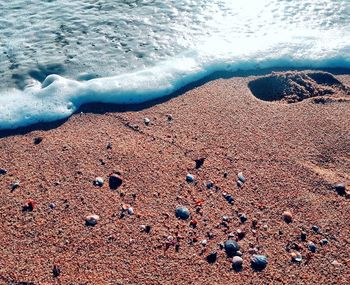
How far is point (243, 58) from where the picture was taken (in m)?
4.96

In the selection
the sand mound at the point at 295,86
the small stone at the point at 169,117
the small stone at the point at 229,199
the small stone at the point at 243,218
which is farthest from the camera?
the sand mound at the point at 295,86

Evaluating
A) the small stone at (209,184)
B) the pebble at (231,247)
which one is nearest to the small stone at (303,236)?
the pebble at (231,247)

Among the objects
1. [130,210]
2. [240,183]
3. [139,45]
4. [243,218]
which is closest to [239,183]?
[240,183]

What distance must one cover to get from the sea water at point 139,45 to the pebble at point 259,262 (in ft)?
7.33

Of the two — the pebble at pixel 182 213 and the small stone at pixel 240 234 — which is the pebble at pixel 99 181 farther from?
the small stone at pixel 240 234

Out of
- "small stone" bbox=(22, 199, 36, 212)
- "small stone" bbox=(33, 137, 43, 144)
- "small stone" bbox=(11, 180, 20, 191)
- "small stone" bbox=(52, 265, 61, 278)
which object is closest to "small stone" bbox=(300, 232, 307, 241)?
"small stone" bbox=(52, 265, 61, 278)

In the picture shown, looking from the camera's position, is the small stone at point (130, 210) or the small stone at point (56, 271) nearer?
the small stone at point (56, 271)

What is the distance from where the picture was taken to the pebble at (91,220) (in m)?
3.13

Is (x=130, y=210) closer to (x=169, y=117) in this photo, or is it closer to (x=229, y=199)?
(x=229, y=199)

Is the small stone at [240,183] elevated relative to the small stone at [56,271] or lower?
elevated

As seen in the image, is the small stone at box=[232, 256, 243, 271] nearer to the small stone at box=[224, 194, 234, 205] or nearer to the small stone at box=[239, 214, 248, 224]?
the small stone at box=[239, 214, 248, 224]

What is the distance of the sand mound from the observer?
14.6 feet

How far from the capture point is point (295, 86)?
4543mm

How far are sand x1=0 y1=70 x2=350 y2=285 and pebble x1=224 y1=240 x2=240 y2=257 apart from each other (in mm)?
44
